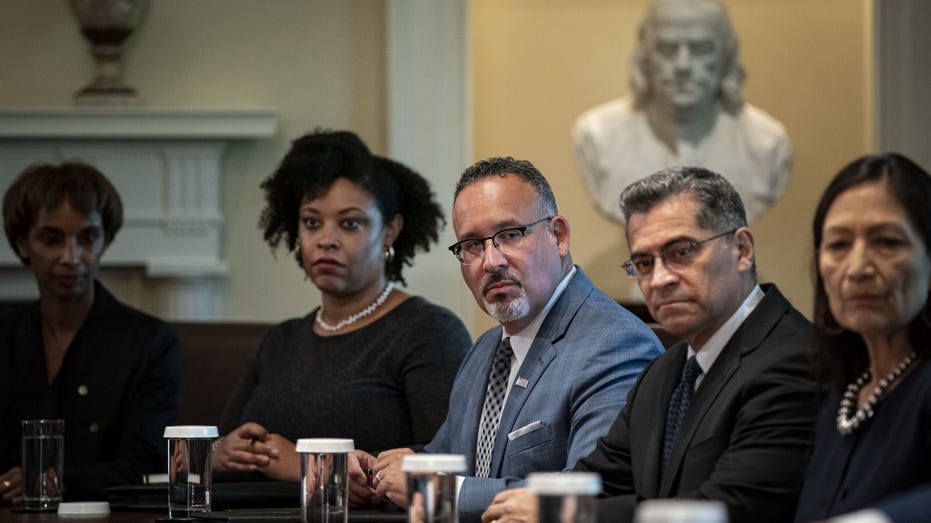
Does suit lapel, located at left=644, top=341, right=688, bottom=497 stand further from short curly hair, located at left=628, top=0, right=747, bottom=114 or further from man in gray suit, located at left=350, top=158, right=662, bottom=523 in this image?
short curly hair, located at left=628, top=0, right=747, bottom=114

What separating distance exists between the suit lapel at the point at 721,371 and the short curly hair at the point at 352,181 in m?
1.44

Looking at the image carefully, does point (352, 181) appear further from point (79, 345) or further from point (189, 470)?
point (189, 470)

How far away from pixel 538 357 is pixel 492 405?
0.16 metres

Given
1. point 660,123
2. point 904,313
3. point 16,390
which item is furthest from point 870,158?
point 660,123

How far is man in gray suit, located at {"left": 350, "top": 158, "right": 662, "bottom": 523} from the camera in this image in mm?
2621

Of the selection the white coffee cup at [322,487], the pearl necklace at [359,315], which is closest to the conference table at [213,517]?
the white coffee cup at [322,487]

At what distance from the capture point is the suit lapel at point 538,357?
8.84ft

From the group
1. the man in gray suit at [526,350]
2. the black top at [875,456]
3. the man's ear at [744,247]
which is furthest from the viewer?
the man in gray suit at [526,350]

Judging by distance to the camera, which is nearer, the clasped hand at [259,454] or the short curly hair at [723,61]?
the clasped hand at [259,454]

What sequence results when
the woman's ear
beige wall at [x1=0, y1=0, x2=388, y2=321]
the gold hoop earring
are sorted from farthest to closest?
beige wall at [x1=0, y1=0, x2=388, y2=321], the woman's ear, the gold hoop earring

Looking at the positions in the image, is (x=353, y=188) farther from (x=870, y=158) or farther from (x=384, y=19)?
(x=384, y=19)

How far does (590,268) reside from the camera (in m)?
6.09

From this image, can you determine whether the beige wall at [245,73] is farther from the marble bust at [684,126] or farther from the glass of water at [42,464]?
the glass of water at [42,464]

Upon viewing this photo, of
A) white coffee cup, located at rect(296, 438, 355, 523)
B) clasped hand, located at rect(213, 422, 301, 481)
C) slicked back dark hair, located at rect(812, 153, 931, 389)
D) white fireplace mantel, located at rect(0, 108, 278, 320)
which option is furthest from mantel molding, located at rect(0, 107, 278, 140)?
slicked back dark hair, located at rect(812, 153, 931, 389)
